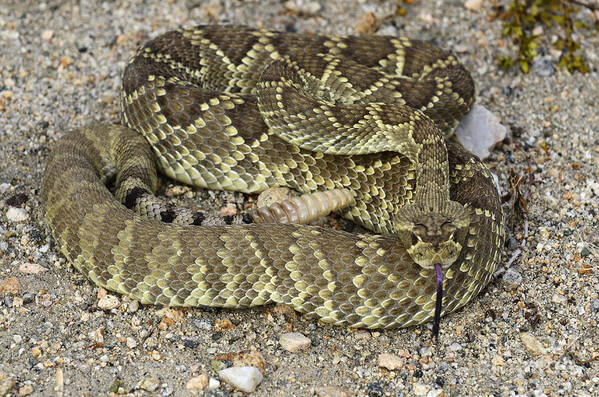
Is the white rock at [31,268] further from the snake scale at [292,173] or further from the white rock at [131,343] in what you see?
the white rock at [131,343]

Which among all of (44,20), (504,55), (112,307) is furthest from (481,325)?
(44,20)

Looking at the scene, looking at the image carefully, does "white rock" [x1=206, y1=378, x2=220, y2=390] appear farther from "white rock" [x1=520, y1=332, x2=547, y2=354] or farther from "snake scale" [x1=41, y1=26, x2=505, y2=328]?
"white rock" [x1=520, y1=332, x2=547, y2=354]

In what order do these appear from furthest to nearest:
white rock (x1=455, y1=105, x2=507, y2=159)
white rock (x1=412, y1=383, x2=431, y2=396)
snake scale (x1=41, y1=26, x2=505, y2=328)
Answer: white rock (x1=455, y1=105, x2=507, y2=159), snake scale (x1=41, y1=26, x2=505, y2=328), white rock (x1=412, y1=383, x2=431, y2=396)

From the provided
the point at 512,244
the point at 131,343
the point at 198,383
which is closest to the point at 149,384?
the point at 198,383

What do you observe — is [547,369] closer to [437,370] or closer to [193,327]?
[437,370]

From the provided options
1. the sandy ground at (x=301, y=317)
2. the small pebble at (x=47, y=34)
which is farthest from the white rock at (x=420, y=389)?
the small pebble at (x=47, y=34)

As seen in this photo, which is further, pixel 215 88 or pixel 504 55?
pixel 504 55

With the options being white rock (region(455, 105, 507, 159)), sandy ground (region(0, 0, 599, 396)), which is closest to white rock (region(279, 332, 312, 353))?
sandy ground (region(0, 0, 599, 396))

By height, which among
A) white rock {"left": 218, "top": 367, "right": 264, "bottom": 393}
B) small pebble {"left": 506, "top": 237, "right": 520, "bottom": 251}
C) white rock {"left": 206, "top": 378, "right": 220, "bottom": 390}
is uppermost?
white rock {"left": 218, "top": 367, "right": 264, "bottom": 393}
